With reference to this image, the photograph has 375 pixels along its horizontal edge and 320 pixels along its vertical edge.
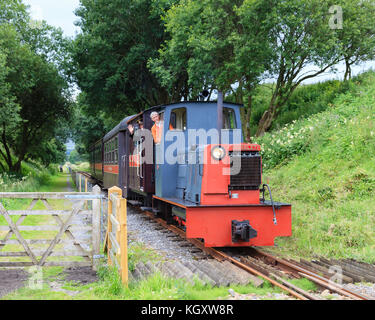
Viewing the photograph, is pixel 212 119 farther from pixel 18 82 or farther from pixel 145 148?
pixel 18 82

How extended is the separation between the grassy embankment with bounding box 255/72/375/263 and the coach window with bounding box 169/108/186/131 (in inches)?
95.6

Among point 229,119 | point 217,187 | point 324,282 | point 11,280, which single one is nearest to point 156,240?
point 217,187

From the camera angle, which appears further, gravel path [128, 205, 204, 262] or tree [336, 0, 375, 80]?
tree [336, 0, 375, 80]

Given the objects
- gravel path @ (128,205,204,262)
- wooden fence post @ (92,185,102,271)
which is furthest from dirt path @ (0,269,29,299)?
gravel path @ (128,205,204,262)

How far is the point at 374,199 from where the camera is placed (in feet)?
28.9

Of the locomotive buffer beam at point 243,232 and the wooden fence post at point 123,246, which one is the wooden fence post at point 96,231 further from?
the locomotive buffer beam at point 243,232

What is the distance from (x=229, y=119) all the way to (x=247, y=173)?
187cm

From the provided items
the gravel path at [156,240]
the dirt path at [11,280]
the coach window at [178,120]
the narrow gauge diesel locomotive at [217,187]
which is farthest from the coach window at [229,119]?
the dirt path at [11,280]

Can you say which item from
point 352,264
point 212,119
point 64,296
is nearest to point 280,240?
point 352,264

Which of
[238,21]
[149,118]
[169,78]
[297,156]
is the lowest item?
[297,156]

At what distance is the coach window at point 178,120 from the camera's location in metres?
8.63

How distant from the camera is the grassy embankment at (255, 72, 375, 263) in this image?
7.60m

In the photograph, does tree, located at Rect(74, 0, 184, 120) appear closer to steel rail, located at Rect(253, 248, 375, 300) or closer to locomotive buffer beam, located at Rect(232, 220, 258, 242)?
locomotive buffer beam, located at Rect(232, 220, 258, 242)
